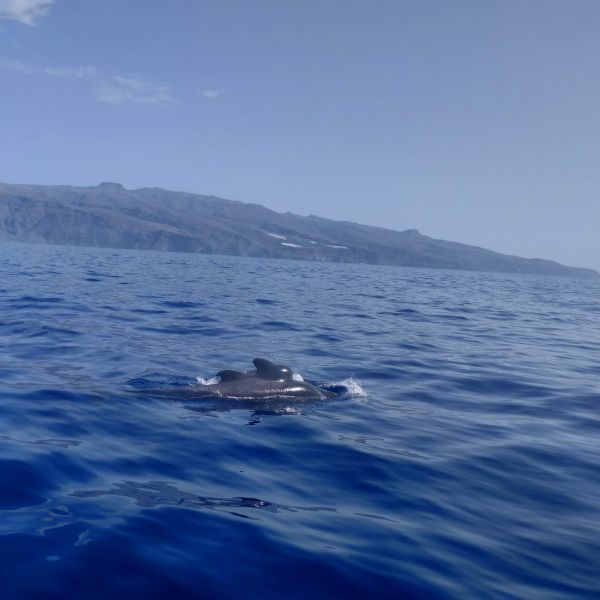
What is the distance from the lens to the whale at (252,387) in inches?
574

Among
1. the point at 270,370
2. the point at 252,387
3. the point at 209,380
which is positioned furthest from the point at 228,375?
the point at 209,380

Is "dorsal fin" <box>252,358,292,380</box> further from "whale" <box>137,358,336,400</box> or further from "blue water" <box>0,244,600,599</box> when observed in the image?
"blue water" <box>0,244,600,599</box>

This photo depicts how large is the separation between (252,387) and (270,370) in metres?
0.58

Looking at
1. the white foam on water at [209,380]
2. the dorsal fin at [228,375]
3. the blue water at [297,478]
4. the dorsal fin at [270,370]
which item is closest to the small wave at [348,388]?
the blue water at [297,478]

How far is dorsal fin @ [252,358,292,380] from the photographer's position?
48.6 ft

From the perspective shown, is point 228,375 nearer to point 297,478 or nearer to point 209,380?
point 209,380

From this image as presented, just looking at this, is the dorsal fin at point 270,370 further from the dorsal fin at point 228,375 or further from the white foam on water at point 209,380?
the white foam on water at point 209,380

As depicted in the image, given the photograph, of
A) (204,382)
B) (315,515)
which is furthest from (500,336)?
(315,515)

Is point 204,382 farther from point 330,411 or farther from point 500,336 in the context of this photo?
point 500,336

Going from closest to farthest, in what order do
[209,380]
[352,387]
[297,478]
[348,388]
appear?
[297,478] → [209,380] → [348,388] → [352,387]

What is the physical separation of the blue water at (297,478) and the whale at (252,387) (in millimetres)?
559

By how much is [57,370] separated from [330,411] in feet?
24.3

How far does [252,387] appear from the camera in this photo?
15.0 m

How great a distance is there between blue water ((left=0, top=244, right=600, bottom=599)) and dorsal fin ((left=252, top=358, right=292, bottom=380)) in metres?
0.95
